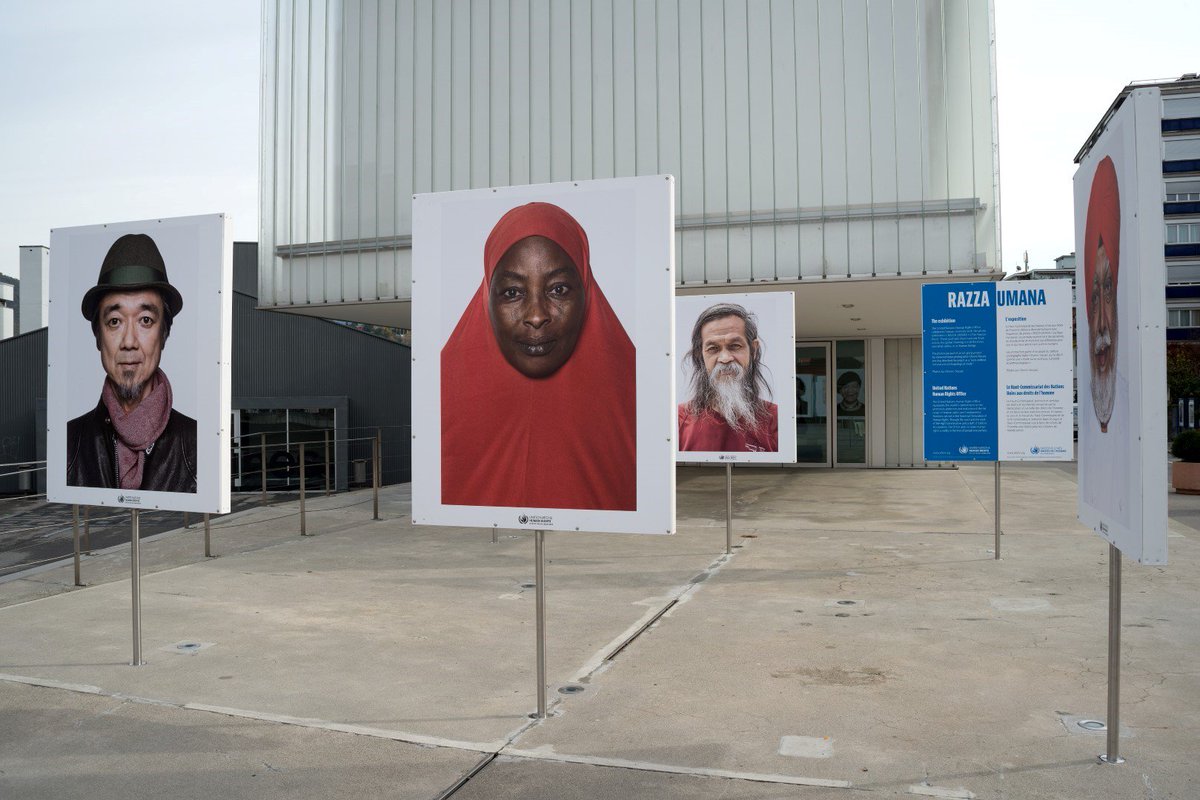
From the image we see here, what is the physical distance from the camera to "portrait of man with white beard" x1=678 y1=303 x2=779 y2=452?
9844mm

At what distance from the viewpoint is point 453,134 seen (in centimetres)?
1541

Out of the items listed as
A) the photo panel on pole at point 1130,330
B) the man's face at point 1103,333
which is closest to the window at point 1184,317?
the man's face at point 1103,333

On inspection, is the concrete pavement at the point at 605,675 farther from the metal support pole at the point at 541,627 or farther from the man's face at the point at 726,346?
the man's face at the point at 726,346

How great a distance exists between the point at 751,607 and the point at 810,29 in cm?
967

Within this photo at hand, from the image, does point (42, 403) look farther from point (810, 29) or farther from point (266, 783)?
point (266, 783)

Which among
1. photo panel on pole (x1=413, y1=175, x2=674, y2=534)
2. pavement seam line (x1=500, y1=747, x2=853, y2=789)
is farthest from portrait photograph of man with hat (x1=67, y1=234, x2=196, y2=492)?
pavement seam line (x1=500, y1=747, x2=853, y2=789)

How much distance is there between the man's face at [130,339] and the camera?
5.42 metres

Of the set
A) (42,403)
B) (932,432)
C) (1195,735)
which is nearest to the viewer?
(1195,735)

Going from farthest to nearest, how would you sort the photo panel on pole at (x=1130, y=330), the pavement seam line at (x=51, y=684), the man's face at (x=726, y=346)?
the man's face at (x=726, y=346) < the pavement seam line at (x=51, y=684) < the photo panel on pole at (x=1130, y=330)

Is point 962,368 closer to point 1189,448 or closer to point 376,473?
point 376,473

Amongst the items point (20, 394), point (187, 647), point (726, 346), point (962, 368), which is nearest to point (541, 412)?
point (187, 647)

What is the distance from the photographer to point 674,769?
385cm

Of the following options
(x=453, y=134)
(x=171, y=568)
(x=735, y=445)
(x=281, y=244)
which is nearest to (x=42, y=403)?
(x=281, y=244)

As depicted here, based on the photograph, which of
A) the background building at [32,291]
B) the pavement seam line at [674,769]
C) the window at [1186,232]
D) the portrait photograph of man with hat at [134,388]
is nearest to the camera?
the pavement seam line at [674,769]
